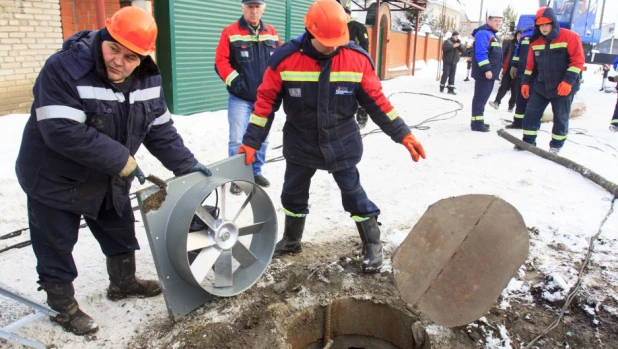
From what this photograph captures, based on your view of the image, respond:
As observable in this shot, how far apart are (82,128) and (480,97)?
24.1 ft

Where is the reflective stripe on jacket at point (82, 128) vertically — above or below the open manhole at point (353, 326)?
above

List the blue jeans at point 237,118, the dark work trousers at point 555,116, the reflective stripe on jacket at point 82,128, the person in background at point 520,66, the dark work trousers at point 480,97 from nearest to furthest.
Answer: the reflective stripe on jacket at point 82,128
the blue jeans at point 237,118
the dark work trousers at point 555,116
the dark work trousers at point 480,97
the person in background at point 520,66

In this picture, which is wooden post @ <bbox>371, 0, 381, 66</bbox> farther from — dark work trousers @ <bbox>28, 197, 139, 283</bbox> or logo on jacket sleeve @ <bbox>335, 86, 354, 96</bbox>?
dark work trousers @ <bbox>28, 197, 139, 283</bbox>

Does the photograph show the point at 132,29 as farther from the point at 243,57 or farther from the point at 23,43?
the point at 23,43

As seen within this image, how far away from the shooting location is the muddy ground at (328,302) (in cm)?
282

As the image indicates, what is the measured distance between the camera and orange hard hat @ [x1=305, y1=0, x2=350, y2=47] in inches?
116

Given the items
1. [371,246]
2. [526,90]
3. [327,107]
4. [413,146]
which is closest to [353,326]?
[371,246]

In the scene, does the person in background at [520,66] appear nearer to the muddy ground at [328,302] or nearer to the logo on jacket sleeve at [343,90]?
the muddy ground at [328,302]

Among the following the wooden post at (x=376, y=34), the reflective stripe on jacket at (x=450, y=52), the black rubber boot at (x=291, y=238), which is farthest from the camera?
the wooden post at (x=376, y=34)

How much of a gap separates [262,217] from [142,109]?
1.18 meters

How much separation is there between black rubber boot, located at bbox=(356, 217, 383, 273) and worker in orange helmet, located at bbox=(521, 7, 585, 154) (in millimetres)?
4116

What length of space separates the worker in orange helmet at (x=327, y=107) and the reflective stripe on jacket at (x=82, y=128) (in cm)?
84

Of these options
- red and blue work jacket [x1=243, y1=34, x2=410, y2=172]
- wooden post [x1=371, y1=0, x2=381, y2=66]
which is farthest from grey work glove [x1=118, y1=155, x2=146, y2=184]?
wooden post [x1=371, y1=0, x2=381, y2=66]

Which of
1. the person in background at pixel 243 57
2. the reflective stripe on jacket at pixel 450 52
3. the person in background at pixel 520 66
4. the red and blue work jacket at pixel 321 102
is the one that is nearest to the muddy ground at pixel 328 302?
the red and blue work jacket at pixel 321 102
